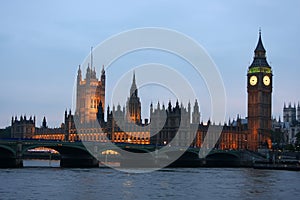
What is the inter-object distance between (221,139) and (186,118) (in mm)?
13592

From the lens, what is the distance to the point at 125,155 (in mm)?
100750

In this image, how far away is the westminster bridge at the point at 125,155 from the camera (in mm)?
78812

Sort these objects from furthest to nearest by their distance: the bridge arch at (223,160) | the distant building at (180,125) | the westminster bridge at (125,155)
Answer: the distant building at (180,125)
the bridge arch at (223,160)
the westminster bridge at (125,155)

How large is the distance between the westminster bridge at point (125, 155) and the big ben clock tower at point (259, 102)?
75.9 ft

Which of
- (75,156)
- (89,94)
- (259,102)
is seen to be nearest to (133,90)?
(89,94)

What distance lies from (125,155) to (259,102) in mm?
43282

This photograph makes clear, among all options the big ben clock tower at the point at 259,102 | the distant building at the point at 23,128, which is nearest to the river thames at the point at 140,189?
the big ben clock tower at the point at 259,102

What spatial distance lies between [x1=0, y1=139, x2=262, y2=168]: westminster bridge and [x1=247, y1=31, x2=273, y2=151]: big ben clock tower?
23149mm

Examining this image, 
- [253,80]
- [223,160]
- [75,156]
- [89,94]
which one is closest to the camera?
[75,156]

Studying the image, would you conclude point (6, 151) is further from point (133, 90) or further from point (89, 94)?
point (89, 94)

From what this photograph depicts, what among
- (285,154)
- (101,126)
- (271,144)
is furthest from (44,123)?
(285,154)

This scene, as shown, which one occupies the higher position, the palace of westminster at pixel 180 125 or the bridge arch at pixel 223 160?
the palace of westminster at pixel 180 125

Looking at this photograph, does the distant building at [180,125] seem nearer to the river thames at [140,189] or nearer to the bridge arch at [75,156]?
the bridge arch at [75,156]

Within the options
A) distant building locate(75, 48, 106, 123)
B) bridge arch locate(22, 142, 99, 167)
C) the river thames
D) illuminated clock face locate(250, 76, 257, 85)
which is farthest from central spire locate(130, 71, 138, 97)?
the river thames
